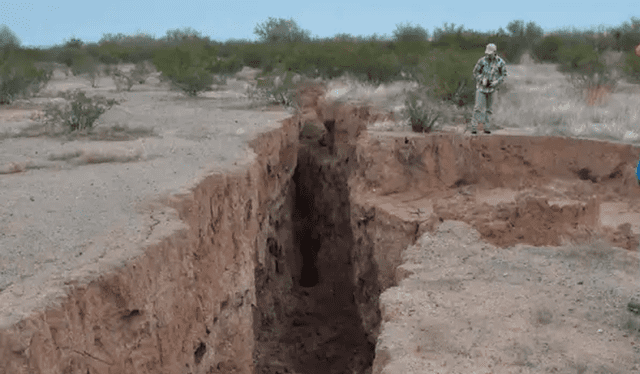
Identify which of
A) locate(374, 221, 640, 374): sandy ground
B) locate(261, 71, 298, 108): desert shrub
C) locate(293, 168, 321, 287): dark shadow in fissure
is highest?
locate(261, 71, 298, 108): desert shrub

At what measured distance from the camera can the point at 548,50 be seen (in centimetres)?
2586

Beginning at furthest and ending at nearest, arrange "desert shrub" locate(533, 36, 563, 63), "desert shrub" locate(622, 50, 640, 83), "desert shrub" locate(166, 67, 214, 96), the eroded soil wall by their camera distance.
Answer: "desert shrub" locate(533, 36, 563, 63)
"desert shrub" locate(622, 50, 640, 83)
"desert shrub" locate(166, 67, 214, 96)
the eroded soil wall

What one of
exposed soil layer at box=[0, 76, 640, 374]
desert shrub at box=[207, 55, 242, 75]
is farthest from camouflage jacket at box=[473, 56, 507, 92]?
desert shrub at box=[207, 55, 242, 75]

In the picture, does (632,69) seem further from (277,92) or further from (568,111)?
(277,92)

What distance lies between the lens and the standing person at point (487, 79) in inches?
416

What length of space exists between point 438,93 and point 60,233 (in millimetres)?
10631

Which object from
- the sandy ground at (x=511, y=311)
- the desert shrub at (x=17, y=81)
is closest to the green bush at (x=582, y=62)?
the sandy ground at (x=511, y=311)

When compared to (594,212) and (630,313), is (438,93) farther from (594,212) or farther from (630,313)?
(630,313)

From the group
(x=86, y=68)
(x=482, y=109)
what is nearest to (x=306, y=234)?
(x=482, y=109)

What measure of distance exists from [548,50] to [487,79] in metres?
17.2

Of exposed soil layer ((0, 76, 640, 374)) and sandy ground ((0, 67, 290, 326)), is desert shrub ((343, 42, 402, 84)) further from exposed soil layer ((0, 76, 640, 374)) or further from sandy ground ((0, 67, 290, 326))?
sandy ground ((0, 67, 290, 326))

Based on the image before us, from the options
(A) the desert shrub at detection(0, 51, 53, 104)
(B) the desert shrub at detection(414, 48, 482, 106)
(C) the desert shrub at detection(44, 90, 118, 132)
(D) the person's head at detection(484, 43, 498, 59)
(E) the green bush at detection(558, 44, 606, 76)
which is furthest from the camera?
(E) the green bush at detection(558, 44, 606, 76)

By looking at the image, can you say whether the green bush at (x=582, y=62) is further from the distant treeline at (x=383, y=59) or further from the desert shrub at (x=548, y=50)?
the desert shrub at (x=548, y=50)

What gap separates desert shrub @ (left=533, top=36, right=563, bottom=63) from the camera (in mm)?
25625
